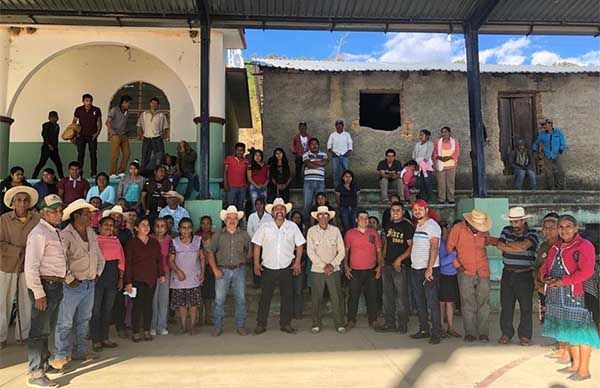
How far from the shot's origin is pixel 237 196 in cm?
845

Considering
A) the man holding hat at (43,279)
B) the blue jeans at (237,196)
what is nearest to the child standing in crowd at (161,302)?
the man holding hat at (43,279)

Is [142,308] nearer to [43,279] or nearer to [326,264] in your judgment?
[43,279]

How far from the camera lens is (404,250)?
6.20m

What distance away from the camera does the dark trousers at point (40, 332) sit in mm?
4277

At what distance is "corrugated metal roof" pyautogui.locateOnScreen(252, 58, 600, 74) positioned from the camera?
434 inches

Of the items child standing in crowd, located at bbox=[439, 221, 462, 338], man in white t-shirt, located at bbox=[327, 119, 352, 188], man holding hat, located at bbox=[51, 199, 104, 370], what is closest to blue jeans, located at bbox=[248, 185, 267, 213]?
man in white t-shirt, located at bbox=[327, 119, 352, 188]

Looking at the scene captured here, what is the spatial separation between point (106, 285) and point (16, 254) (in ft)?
3.54

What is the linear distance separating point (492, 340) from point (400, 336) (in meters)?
1.12

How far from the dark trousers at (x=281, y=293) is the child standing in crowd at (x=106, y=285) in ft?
6.03

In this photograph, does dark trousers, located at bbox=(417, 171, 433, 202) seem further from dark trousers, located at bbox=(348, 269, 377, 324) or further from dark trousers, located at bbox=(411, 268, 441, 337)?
dark trousers, located at bbox=(411, 268, 441, 337)

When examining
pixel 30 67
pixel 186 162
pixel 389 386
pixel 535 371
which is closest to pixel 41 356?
pixel 389 386

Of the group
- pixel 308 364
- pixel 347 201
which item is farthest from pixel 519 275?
pixel 347 201

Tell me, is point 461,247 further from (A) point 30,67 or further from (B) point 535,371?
(A) point 30,67

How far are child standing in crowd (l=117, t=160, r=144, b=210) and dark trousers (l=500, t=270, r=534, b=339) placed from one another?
5.66 metres
